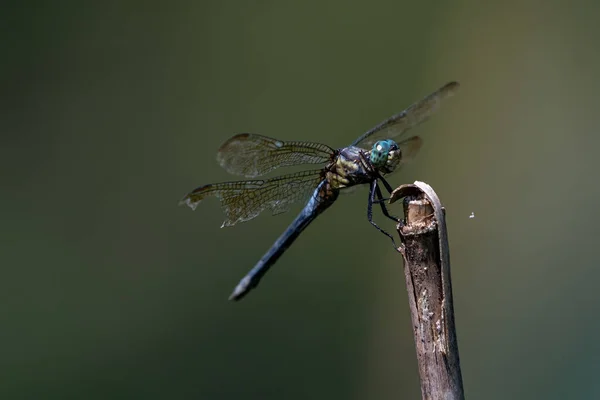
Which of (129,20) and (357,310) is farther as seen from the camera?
(129,20)

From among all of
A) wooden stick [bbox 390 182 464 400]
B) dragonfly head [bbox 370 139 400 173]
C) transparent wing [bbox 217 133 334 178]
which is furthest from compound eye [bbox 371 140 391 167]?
wooden stick [bbox 390 182 464 400]

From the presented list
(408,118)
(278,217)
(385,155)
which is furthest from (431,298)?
(278,217)

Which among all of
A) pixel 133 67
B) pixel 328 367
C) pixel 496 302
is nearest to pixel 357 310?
pixel 328 367

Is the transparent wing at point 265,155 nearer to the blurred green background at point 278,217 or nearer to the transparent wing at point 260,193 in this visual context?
the transparent wing at point 260,193

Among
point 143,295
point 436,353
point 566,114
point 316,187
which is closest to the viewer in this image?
point 436,353

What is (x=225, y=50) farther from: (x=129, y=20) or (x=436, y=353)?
(x=436, y=353)
